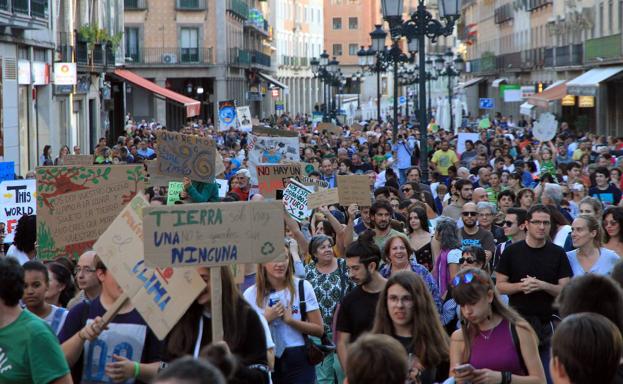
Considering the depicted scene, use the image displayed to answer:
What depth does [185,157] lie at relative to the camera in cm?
1399

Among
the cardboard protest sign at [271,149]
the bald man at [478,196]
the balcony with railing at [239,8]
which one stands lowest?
the bald man at [478,196]

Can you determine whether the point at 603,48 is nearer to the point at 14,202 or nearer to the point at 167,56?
the point at 167,56

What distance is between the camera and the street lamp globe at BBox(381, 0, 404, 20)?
22.2 meters

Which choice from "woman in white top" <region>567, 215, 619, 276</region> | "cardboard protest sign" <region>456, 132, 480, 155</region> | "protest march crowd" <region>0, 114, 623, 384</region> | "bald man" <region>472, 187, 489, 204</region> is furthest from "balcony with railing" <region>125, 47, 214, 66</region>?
"woman in white top" <region>567, 215, 619, 276</region>

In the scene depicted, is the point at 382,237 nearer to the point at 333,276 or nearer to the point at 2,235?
the point at 333,276

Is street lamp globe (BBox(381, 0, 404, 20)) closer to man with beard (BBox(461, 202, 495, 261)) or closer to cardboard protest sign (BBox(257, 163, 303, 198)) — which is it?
cardboard protest sign (BBox(257, 163, 303, 198))

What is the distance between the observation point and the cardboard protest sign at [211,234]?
661cm

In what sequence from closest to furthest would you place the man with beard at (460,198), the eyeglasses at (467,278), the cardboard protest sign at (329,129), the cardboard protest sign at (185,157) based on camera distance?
the eyeglasses at (467,278), the cardboard protest sign at (185,157), the man with beard at (460,198), the cardboard protest sign at (329,129)

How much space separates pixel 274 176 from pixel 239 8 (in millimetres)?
59487

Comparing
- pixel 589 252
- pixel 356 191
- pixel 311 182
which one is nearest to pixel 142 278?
pixel 589 252

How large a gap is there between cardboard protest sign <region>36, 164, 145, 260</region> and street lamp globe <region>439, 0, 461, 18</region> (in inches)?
449

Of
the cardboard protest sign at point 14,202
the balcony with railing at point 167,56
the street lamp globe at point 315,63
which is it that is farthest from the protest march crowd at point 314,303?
the balcony with railing at point 167,56

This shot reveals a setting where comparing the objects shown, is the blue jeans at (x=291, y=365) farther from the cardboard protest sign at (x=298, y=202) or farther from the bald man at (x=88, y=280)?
the cardboard protest sign at (x=298, y=202)

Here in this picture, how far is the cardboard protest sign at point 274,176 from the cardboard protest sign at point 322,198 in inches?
90.4
